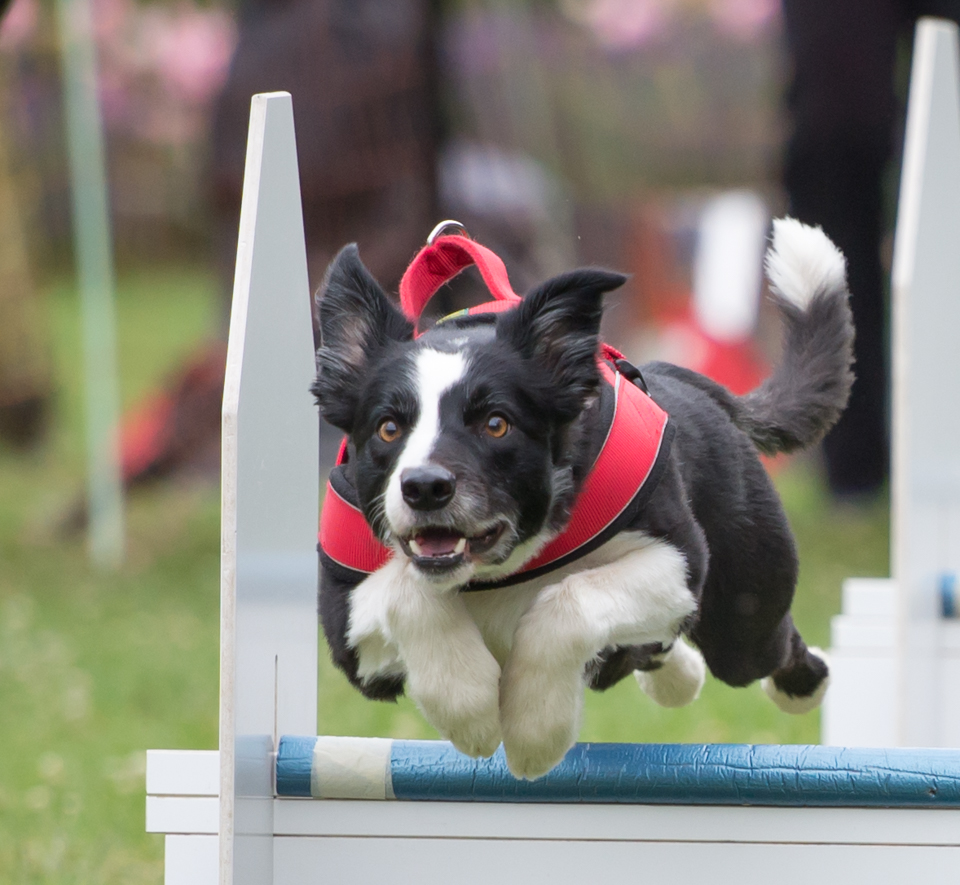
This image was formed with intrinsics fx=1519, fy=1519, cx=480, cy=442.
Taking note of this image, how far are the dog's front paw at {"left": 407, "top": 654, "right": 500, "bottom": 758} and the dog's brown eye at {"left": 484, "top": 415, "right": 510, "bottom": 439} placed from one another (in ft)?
1.16

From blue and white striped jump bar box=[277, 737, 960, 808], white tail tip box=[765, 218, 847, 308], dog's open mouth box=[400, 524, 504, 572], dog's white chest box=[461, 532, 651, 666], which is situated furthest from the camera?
white tail tip box=[765, 218, 847, 308]

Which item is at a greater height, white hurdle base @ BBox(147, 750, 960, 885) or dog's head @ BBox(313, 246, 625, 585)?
dog's head @ BBox(313, 246, 625, 585)

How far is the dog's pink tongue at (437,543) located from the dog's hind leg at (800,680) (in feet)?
4.04

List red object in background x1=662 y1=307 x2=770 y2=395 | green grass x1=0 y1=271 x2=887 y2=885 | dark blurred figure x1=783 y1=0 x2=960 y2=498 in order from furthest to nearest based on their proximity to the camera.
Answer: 1. red object in background x1=662 y1=307 x2=770 y2=395
2. dark blurred figure x1=783 y1=0 x2=960 y2=498
3. green grass x1=0 y1=271 x2=887 y2=885

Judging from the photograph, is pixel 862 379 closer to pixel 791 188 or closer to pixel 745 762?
pixel 791 188

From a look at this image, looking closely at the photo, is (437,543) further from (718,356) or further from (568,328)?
(718,356)

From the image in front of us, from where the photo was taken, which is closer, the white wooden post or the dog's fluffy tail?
the white wooden post

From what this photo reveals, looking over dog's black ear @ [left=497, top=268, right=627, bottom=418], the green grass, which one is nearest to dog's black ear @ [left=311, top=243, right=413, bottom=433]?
dog's black ear @ [left=497, top=268, right=627, bottom=418]

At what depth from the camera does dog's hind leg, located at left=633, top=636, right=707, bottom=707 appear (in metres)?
3.35

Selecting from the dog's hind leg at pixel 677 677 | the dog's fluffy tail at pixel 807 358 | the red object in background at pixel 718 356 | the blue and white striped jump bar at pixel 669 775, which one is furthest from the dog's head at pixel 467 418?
the red object in background at pixel 718 356

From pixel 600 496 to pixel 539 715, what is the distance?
0.37 metres

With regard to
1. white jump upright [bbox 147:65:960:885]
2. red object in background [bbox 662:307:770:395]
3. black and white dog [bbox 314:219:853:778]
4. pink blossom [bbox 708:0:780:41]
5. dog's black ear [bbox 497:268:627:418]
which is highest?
Result: pink blossom [bbox 708:0:780:41]

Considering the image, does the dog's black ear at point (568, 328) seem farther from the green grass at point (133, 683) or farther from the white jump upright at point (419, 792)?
the green grass at point (133, 683)

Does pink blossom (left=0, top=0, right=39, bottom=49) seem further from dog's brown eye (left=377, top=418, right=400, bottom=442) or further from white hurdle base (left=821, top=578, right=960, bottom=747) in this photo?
dog's brown eye (left=377, top=418, right=400, bottom=442)
